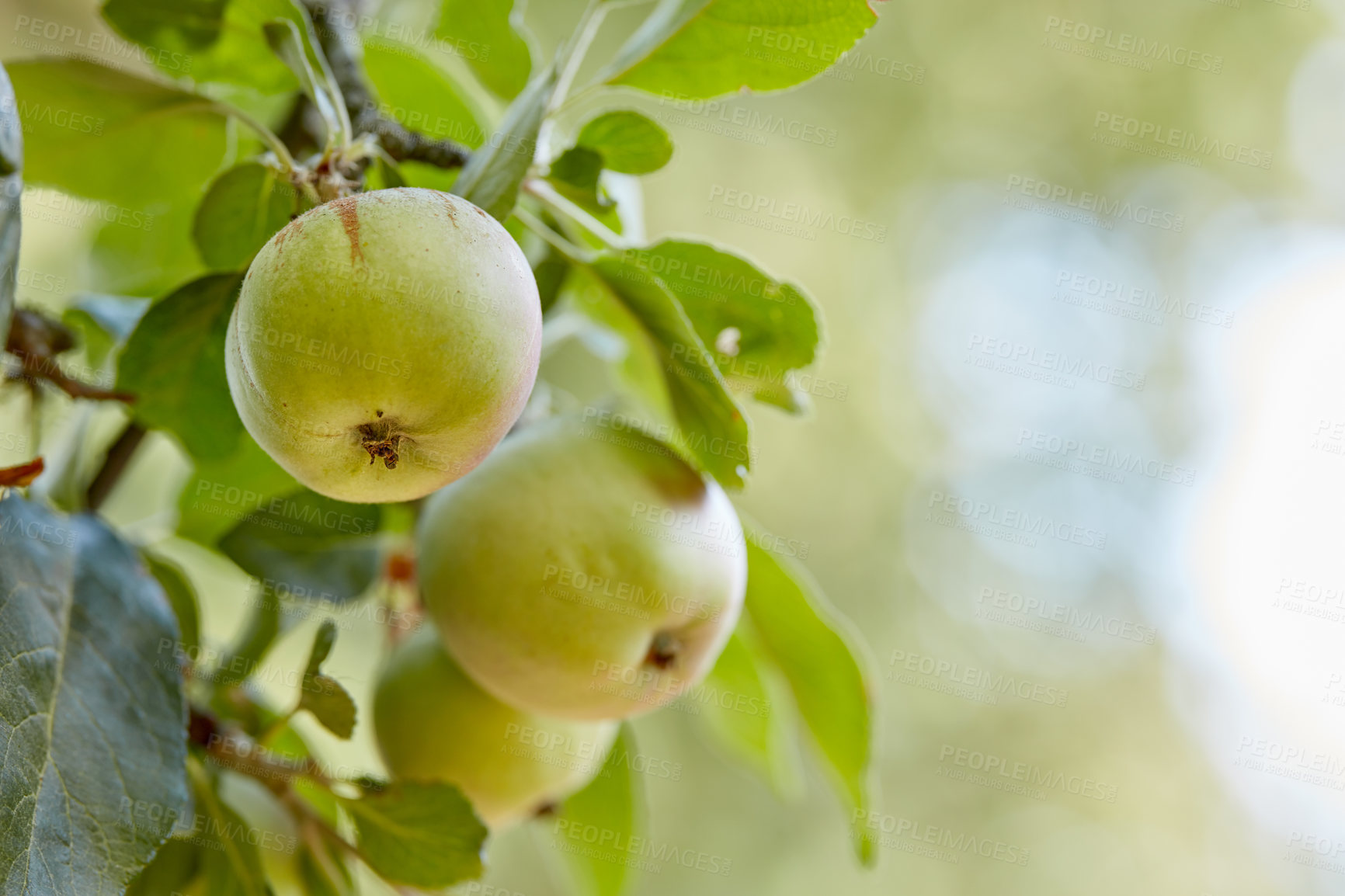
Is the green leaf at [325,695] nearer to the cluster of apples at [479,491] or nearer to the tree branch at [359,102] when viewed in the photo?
the cluster of apples at [479,491]

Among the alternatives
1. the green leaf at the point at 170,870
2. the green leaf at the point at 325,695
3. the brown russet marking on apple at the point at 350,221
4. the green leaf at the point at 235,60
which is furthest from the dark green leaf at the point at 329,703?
the green leaf at the point at 235,60

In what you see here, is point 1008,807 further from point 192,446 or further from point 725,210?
point 192,446

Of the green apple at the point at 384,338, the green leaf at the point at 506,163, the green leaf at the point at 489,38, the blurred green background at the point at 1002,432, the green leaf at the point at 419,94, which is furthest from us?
the blurred green background at the point at 1002,432

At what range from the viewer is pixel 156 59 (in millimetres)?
708

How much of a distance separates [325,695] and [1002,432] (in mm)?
2589

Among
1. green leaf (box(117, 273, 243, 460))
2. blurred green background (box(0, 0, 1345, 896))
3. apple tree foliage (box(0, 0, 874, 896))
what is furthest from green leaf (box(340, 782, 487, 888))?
blurred green background (box(0, 0, 1345, 896))

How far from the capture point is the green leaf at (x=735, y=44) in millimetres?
567

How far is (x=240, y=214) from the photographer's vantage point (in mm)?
604

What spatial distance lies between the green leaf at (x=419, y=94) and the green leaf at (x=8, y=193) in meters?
0.38

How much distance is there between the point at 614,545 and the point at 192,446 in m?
0.26

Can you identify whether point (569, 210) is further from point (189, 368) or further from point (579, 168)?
point (189, 368)

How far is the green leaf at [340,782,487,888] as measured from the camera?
61 cm

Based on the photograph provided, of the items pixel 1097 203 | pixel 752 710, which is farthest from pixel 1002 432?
pixel 752 710

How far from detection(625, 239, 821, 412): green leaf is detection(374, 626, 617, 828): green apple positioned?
24 centimetres
